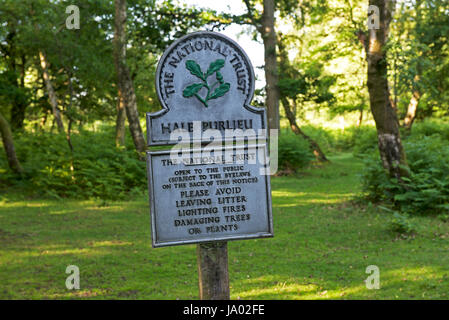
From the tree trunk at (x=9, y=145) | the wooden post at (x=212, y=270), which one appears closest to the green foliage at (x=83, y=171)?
the tree trunk at (x=9, y=145)

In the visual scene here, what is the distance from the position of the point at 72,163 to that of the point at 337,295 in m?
12.4

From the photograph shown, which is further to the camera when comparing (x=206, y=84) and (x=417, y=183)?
(x=417, y=183)

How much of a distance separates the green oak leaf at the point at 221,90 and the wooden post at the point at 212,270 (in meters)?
1.48

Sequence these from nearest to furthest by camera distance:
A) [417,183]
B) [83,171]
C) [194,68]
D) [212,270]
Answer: [194,68], [212,270], [417,183], [83,171]

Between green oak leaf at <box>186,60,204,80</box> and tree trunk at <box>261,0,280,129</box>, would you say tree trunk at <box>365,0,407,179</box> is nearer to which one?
green oak leaf at <box>186,60,204,80</box>

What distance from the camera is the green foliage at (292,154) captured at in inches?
909

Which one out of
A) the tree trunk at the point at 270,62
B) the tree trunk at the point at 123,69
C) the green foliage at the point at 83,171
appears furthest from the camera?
the tree trunk at the point at 270,62

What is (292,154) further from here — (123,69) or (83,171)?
(83,171)

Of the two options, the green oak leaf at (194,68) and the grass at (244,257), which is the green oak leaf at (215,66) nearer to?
the green oak leaf at (194,68)

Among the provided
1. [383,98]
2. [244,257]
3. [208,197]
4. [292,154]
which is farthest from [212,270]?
[292,154]

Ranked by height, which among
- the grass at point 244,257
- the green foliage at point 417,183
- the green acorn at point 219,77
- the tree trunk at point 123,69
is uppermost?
the tree trunk at point 123,69

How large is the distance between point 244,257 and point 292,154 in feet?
46.8

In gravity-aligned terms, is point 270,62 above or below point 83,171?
above

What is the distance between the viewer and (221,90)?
502 centimetres
